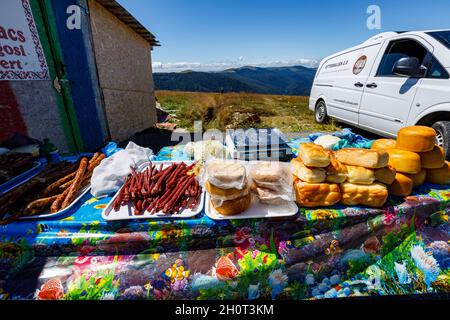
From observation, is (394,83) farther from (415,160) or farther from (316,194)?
(316,194)

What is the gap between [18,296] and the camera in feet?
4.03

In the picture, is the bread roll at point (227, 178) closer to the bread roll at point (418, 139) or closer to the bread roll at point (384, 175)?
the bread roll at point (384, 175)

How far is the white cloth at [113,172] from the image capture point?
1573 mm

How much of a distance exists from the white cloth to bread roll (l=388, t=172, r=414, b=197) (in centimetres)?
226

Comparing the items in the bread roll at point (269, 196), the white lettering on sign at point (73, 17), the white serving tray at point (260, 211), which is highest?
the white lettering on sign at point (73, 17)

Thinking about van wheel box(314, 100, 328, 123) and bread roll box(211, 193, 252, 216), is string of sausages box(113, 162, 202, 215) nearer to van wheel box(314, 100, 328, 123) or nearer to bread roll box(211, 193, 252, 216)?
bread roll box(211, 193, 252, 216)

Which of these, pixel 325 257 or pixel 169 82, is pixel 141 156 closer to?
pixel 325 257

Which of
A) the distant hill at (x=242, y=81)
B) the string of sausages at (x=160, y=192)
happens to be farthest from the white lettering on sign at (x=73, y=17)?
the distant hill at (x=242, y=81)

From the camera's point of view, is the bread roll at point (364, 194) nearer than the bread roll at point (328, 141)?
Yes

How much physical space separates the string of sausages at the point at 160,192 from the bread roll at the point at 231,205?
0.21 metres

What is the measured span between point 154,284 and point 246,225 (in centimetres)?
→ 72

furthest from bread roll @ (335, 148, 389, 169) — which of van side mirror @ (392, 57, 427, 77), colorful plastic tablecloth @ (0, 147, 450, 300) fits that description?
van side mirror @ (392, 57, 427, 77)

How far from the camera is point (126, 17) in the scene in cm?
654

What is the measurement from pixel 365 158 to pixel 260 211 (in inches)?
33.8
